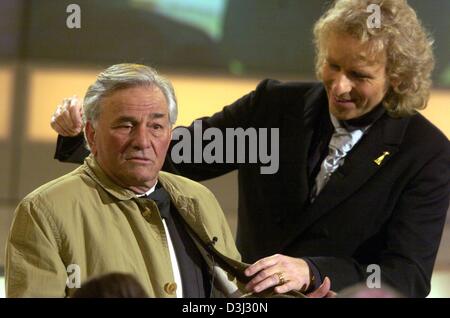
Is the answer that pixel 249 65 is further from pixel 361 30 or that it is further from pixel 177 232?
pixel 177 232

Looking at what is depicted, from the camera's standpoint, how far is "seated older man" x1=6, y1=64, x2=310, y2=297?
2.05 m

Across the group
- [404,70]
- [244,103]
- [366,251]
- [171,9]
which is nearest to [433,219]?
[366,251]

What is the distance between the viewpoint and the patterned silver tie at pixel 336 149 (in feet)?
8.50

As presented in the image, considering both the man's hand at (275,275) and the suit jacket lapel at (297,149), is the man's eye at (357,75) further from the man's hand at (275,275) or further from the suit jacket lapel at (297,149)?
the man's hand at (275,275)

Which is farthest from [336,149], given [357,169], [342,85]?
[342,85]

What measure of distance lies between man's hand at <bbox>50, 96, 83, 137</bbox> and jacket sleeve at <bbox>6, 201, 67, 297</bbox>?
1.41ft

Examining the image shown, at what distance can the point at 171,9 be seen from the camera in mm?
2941

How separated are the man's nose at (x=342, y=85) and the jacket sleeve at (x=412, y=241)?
0.96 ft

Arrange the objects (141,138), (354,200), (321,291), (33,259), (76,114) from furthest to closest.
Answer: (354,200), (76,114), (321,291), (141,138), (33,259)

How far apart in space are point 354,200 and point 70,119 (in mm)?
773

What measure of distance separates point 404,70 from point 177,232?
2.48 ft

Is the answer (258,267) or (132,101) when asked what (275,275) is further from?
(132,101)

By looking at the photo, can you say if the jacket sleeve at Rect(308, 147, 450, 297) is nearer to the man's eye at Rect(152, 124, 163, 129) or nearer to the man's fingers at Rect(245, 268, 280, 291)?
the man's fingers at Rect(245, 268, 280, 291)

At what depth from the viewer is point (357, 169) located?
257cm
